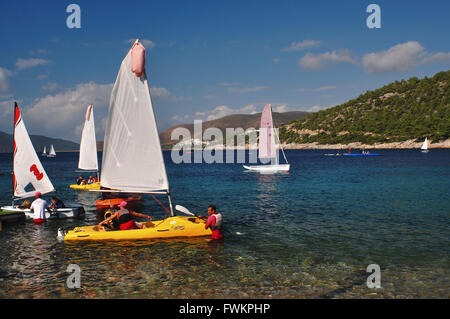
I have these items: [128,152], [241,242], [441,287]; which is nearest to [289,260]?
[241,242]

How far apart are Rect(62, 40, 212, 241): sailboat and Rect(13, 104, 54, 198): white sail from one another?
851cm

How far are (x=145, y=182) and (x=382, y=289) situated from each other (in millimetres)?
13843

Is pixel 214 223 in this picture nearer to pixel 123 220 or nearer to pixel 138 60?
pixel 123 220

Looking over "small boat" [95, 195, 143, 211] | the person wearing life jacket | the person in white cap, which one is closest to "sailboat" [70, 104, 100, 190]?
"small boat" [95, 195, 143, 211]

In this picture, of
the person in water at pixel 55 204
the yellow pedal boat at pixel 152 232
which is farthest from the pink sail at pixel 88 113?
the yellow pedal boat at pixel 152 232

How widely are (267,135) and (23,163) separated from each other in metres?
44.6

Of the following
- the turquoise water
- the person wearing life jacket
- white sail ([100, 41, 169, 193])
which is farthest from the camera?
the person wearing life jacket

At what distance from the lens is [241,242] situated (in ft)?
65.6

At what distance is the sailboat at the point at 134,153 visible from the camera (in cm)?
1923

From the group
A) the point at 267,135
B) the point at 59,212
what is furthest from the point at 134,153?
the point at 267,135

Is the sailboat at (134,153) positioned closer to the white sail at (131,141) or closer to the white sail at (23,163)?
the white sail at (131,141)

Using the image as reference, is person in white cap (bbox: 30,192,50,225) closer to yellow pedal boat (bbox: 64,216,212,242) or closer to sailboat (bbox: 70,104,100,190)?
yellow pedal boat (bbox: 64,216,212,242)

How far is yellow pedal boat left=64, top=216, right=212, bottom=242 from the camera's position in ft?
→ 64.1

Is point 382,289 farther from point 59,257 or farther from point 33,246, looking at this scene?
point 33,246
